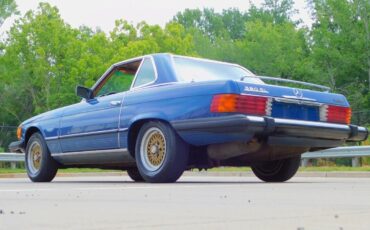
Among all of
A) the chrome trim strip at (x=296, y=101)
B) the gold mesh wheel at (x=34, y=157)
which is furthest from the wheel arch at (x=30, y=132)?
the chrome trim strip at (x=296, y=101)

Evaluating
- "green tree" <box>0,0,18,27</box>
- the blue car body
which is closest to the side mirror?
the blue car body

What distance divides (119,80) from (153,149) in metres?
1.67

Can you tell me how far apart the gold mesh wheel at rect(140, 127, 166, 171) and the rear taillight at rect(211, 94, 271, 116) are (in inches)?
36.8

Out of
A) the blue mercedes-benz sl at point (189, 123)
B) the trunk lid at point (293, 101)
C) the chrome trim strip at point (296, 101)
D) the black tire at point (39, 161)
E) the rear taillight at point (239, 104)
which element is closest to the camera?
the rear taillight at point (239, 104)

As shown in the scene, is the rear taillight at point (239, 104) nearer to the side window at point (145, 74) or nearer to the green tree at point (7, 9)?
the side window at point (145, 74)

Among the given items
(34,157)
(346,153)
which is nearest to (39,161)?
(34,157)

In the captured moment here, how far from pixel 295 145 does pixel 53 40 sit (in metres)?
33.0

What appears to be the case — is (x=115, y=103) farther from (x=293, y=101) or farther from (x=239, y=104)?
(x=293, y=101)

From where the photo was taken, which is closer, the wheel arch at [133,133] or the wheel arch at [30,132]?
the wheel arch at [133,133]

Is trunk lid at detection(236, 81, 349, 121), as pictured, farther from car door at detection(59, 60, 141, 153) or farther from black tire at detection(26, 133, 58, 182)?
black tire at detection(26, 133, 58, 182)

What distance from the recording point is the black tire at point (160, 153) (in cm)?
828

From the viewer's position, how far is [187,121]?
26.7ft

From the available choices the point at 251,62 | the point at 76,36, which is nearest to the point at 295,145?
the point at 76,36

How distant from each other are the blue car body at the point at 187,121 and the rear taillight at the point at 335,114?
2.5 inches
